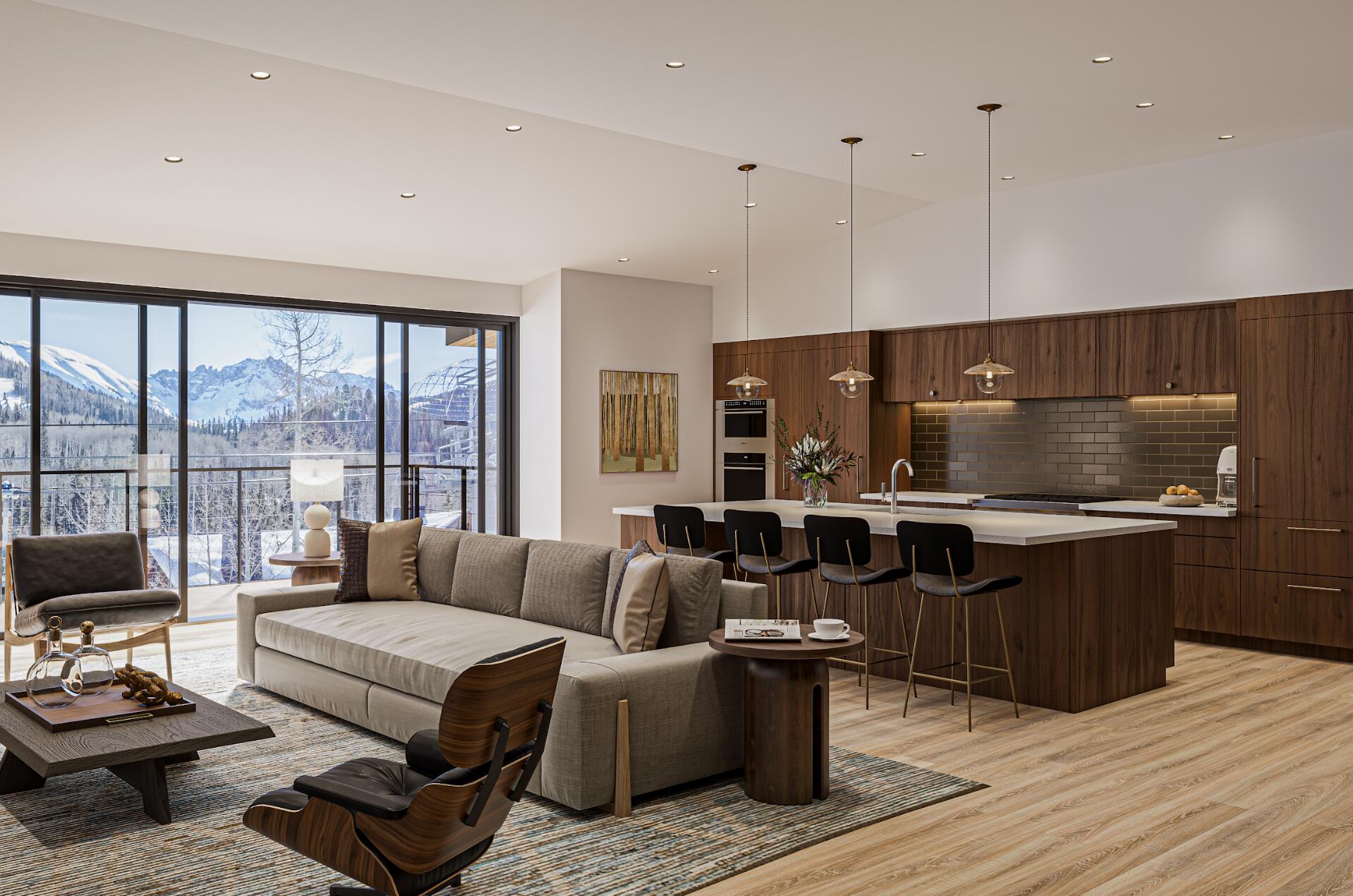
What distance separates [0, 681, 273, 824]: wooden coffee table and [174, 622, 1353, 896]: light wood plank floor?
1.92 m

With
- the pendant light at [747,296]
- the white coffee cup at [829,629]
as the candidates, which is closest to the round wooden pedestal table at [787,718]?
the white coffee cup at [829,629]

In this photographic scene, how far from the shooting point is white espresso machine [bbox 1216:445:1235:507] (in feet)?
23.4

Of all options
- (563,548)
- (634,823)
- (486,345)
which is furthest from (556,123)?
(634,823)

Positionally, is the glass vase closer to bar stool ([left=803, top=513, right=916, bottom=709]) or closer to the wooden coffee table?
bar stool ([left=803, top=513, right=916, bottom=709])

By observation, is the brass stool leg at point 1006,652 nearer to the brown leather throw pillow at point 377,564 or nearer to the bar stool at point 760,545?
the bar stool at point 760,545

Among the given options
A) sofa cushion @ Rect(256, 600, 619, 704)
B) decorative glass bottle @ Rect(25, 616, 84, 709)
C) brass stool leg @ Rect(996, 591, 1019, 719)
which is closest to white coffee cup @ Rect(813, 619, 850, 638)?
sofa cushion @ Rect(256, 600, 619, 704)

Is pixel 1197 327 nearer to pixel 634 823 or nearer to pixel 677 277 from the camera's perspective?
pixel 677 277

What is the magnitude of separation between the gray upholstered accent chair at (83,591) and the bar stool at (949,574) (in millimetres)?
3888

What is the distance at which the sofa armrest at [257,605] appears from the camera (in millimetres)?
5773

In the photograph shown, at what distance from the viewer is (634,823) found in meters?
3.74

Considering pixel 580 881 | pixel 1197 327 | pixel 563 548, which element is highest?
pixel 1197 327

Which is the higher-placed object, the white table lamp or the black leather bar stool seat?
the white table lamp

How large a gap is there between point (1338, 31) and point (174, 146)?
5871 mm

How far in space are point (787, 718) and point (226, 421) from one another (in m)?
6.13
